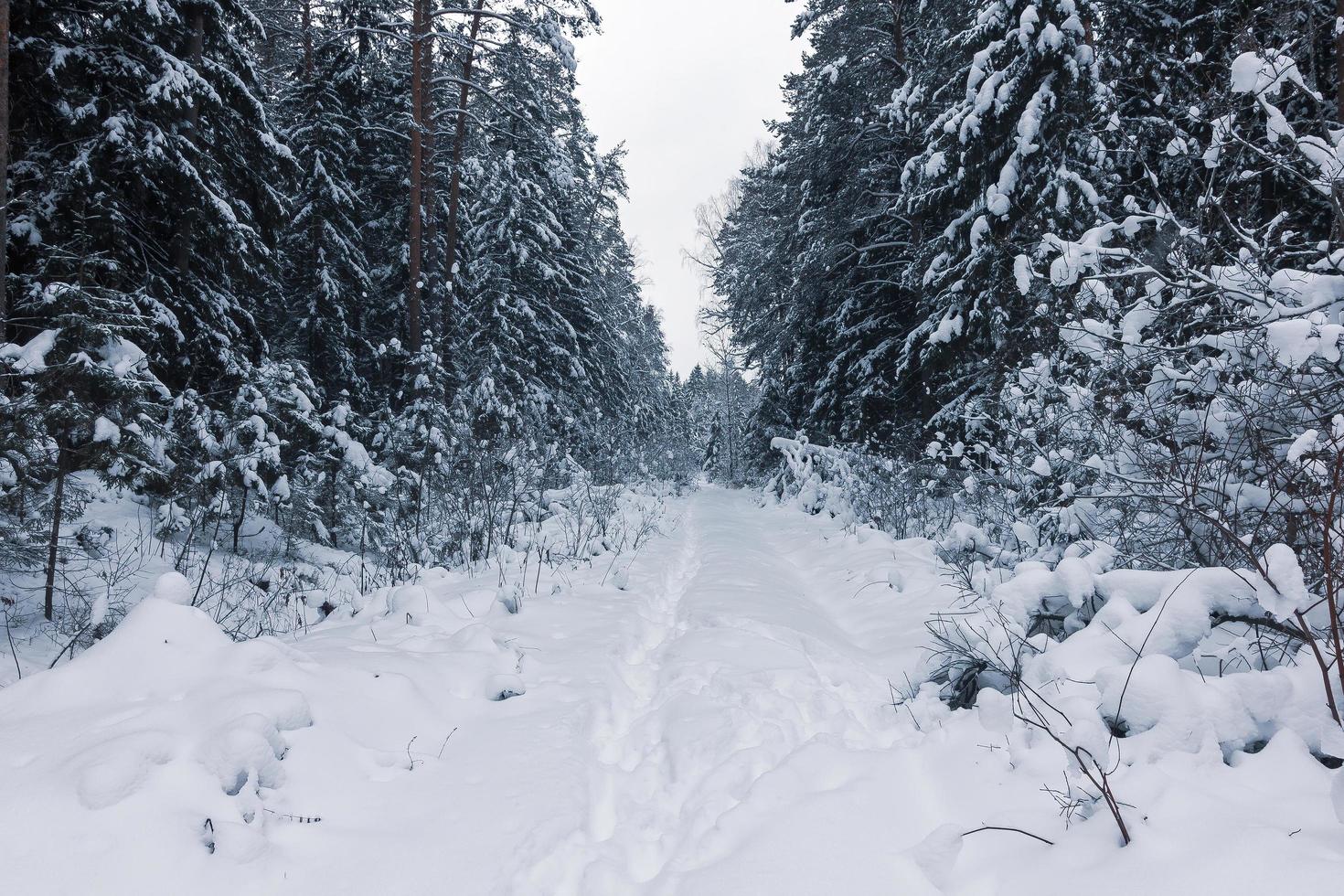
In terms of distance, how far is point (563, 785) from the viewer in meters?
2.61

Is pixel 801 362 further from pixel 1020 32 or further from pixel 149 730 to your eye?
pixel 149 730

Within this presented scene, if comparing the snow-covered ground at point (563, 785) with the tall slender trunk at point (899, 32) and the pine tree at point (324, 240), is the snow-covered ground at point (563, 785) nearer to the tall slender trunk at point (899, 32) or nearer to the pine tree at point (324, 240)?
the pine tree at point (324, 240)

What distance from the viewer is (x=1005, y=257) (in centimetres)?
816

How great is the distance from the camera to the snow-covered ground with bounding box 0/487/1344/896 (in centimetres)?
176

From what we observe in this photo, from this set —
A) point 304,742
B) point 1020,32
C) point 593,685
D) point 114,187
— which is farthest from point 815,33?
point 304,742

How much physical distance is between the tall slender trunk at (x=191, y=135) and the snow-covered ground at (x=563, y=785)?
7.86 m

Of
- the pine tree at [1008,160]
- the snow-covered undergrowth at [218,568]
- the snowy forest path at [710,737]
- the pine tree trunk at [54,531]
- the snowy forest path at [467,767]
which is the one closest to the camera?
the snowy forest path at [467,767]

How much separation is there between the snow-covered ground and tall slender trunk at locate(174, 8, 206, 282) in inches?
310

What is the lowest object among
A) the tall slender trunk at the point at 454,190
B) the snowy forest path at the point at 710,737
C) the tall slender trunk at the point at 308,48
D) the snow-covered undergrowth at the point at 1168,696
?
the snowy forest path at the point at 710,737

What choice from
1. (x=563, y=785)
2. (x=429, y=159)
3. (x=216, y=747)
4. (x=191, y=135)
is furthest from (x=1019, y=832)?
(x=429, y=159)

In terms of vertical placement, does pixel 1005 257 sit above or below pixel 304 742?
above

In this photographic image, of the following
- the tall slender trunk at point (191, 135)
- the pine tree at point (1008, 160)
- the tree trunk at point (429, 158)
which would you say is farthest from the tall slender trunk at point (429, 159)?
the pine tree at point (1008, 160)

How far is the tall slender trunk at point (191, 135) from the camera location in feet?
28.9

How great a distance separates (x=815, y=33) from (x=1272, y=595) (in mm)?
17767
